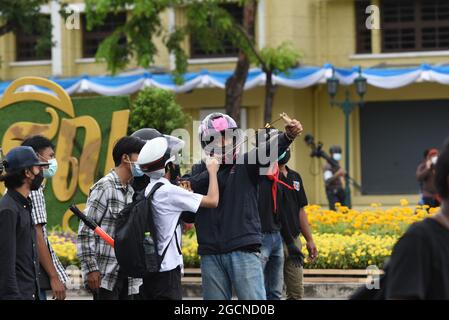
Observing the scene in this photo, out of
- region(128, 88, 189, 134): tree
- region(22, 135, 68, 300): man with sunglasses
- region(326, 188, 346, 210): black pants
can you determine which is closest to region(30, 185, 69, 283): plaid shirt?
region(22, 135, 68, 300): man with sunglasses

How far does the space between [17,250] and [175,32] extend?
15.6 m

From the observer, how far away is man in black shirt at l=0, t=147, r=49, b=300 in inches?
256

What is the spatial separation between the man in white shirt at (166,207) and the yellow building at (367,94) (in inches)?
801

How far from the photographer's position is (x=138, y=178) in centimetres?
781

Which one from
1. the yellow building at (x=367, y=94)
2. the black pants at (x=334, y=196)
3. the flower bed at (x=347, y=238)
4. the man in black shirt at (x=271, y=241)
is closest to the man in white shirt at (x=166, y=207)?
the man in black shirt at (x=271, y=241)

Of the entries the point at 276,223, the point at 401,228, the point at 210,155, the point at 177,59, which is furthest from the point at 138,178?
the point at 177,59

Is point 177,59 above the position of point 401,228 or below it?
above

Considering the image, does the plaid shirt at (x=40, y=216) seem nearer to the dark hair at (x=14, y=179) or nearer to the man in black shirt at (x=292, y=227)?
the dark hair at (x=14, y=179)

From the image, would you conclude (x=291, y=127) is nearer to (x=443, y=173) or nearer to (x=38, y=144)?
(x=38, y=144)

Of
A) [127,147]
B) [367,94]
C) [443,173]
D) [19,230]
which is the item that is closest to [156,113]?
[127,147]
